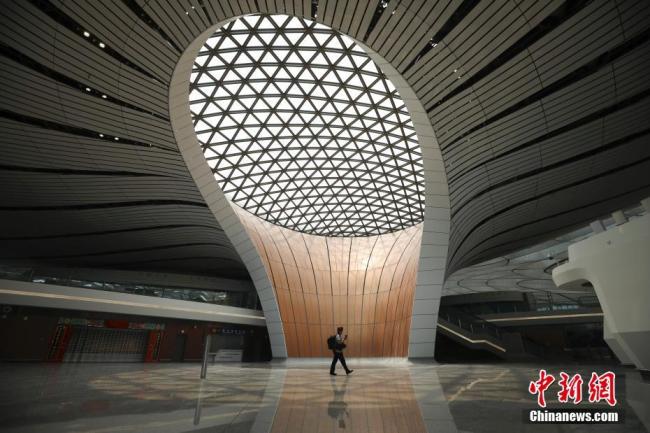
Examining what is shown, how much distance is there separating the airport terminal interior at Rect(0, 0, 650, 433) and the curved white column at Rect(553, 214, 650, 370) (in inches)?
2.5

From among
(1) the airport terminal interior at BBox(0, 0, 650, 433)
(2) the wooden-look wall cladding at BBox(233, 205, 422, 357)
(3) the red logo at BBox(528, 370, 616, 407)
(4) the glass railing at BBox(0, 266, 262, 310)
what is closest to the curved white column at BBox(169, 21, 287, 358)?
(1) the airport terminal interior at BBox(0, 0, 650, 433)

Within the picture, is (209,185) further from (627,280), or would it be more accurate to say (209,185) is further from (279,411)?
(627,280)

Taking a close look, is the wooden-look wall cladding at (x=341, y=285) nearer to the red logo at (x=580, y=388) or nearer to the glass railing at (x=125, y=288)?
the glass railing at (x=125, y=288)

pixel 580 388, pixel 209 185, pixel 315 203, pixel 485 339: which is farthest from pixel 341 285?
pixel 580 388

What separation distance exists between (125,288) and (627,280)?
91.4ft

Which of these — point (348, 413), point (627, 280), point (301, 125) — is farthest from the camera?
point (301, 125)

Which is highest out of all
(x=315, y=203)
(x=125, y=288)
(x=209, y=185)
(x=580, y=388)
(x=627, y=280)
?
(x=315, y=203)

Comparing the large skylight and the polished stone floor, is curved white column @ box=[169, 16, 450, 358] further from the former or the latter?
the polished stone floor

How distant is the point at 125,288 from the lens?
2511 cm

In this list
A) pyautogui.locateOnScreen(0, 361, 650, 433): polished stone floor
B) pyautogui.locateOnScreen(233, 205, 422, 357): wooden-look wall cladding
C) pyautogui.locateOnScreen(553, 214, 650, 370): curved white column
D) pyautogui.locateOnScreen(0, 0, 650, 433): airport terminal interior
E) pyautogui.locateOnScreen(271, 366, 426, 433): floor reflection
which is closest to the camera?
pyautogui.locateOnScreen(0, 361, 650, 433): polished stone floor

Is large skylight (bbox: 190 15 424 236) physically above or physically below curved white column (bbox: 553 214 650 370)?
above

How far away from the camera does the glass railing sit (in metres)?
21.2

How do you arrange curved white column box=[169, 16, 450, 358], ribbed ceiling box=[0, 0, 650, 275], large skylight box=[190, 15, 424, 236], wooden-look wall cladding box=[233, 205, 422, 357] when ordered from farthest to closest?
wooden-look wall cladding box=[233, 205, 422, 357] → large skylight box=[190, 15, 424, 236] → curved white column box=[169, 16, 450, 358] → ribbed ceiling box=[0, 0, 650, 275]

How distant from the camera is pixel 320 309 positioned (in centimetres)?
3112
